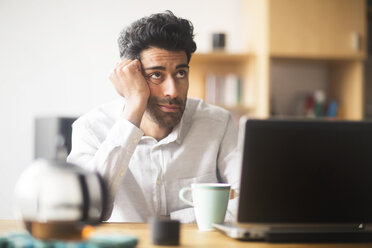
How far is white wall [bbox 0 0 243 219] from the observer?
363cm

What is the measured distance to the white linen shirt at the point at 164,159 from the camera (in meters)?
1.71

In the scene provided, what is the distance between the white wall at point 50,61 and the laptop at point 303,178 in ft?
8.93

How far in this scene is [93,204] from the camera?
93cm

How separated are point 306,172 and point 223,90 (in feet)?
8.74

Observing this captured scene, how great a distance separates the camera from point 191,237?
1.17m

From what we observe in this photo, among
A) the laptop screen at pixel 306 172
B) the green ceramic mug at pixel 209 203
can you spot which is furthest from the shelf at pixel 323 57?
the laptop screen at pixel 306 172

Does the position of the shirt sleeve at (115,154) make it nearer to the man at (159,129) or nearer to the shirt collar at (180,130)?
the man at (159,129)

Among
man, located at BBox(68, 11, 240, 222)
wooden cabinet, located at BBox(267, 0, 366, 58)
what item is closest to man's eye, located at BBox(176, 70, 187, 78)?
man, located at BBox(68, 11, 240, 222)

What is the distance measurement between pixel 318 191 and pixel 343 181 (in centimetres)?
7

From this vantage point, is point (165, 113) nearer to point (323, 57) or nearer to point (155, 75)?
point (155, 75)

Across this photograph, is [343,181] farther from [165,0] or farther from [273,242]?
[165,0]

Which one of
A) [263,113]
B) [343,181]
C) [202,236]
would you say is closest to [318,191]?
[343,181]

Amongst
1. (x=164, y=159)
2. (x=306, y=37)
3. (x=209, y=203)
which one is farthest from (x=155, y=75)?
(x=306, y=37)

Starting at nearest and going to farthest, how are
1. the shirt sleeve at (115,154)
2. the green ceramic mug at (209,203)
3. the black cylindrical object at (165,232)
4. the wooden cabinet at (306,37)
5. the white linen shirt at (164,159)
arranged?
the black cylindrical object at (165,232) → the green ceramic mug at (209,203) → the shirt sleeve at (115,154) → the white linen shirt at (164,159) → the wooden cabinet at (306,37)
